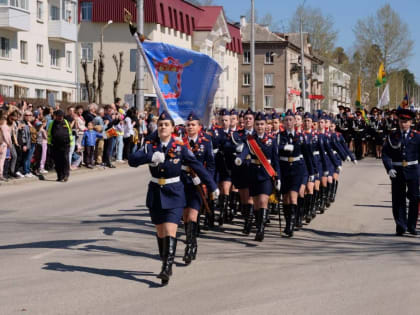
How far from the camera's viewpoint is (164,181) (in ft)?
29.9

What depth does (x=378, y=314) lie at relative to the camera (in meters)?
7.25

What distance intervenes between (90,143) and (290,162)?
12.4 meters

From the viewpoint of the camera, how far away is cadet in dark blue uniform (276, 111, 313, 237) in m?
13.2

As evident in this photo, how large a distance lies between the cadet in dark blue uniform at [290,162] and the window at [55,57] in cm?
4149

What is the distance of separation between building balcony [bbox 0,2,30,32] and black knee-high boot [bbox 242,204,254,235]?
116ft

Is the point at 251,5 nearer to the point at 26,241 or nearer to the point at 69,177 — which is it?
the point at 69,177

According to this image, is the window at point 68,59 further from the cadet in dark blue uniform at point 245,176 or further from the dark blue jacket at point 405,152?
the dark blue jacket at point 405,152

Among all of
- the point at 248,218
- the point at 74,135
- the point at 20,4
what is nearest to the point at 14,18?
the point at 20,4

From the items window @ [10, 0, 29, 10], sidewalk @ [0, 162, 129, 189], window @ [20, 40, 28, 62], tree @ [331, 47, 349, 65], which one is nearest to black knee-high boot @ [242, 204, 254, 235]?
sidewalk @ [0, 162, 129, 189]

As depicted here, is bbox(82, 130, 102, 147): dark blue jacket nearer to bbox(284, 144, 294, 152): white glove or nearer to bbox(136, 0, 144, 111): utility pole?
bbox(136, 0, 144, 111): utility pole

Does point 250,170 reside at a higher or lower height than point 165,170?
lower

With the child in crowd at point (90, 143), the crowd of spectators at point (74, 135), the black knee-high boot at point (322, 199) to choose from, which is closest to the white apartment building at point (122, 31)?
the crowd of spectators at point (74, 135)

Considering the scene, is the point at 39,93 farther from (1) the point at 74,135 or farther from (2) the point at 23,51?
(1) the point at 74,135

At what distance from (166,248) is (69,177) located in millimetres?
14257
